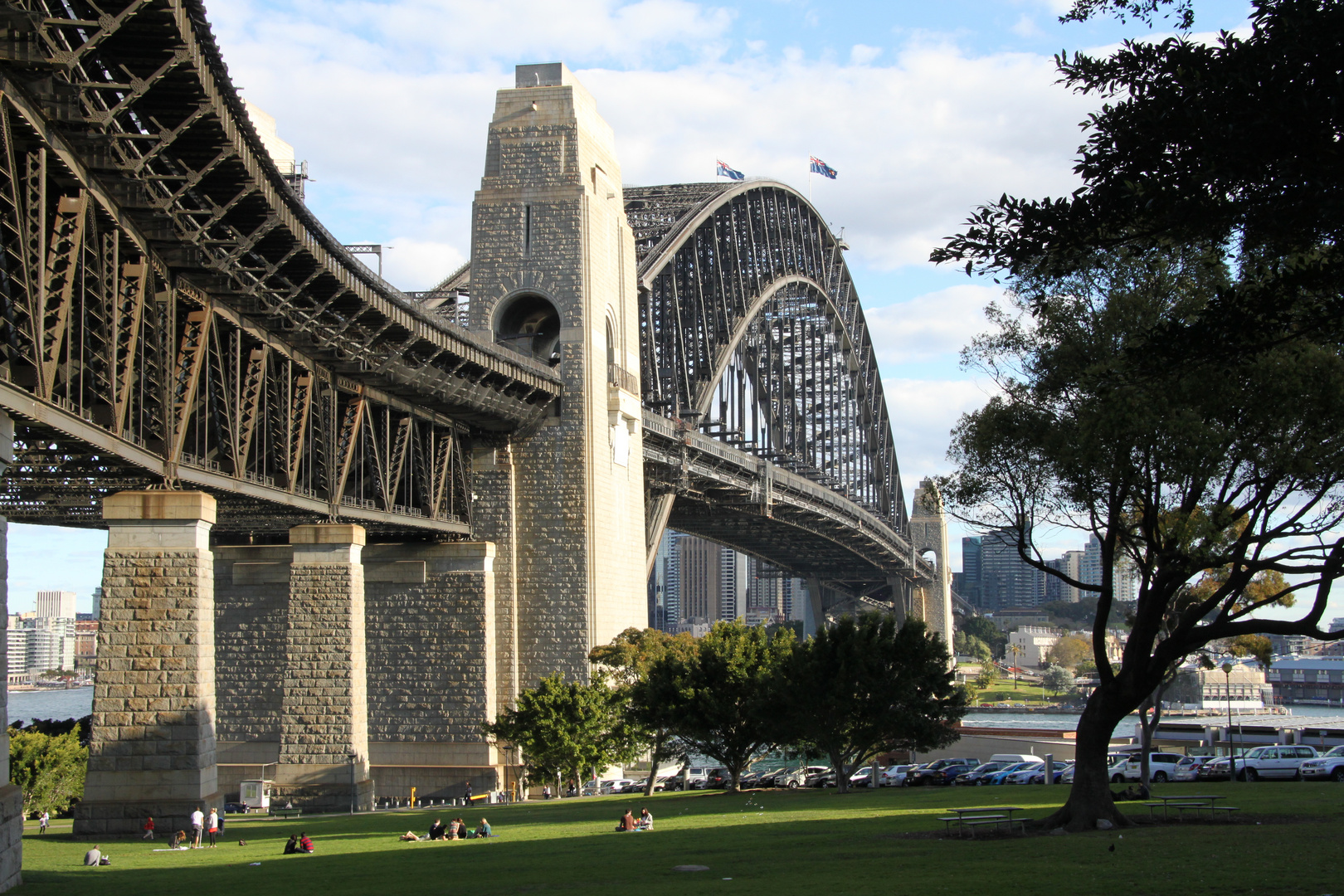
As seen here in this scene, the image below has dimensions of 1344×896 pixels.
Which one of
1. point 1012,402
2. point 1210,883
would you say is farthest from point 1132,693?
point 1210,883

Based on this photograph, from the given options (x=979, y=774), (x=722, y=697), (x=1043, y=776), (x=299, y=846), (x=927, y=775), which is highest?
(x=722, y=697)

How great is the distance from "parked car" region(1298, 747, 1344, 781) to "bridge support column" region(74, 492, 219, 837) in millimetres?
35471

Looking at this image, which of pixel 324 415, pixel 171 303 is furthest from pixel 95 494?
pixel 171 303

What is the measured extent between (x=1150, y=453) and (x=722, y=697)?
26674 mm

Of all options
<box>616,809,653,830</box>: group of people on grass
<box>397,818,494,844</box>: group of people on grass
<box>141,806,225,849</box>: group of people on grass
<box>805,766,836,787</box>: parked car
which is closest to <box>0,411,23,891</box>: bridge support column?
<box>141,806,225,849</box>: group of people on grass

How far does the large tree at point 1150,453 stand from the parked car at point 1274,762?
1895 cm

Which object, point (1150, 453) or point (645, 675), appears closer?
point (1150, 453)

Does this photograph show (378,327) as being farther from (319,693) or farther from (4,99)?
(4,99)

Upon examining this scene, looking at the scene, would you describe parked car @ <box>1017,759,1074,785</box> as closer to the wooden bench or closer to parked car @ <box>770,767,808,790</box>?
parked car @ <box>770,767,808,790</box>

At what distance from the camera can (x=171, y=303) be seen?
105 ft

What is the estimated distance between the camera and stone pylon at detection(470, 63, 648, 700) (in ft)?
202

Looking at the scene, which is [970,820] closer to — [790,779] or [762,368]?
[790,779]

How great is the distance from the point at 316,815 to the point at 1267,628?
107 feet

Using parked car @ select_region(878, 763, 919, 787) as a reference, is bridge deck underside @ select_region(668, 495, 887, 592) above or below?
above
